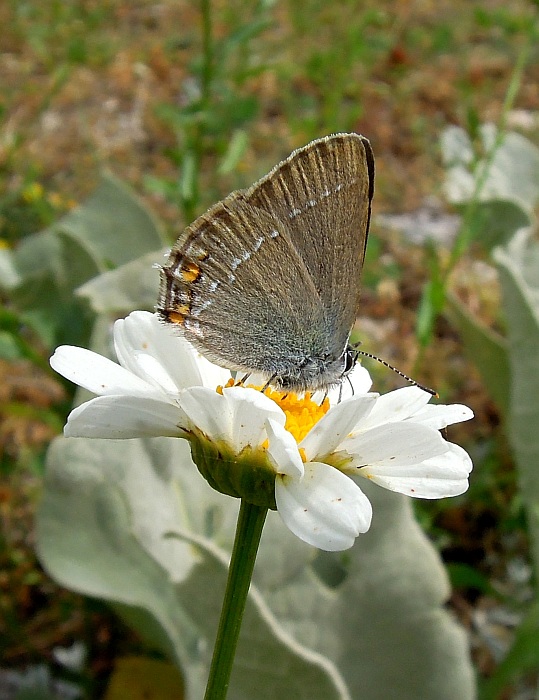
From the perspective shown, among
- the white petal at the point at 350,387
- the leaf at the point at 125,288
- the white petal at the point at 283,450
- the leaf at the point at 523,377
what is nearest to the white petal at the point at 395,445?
the white petal at the point at 283,450

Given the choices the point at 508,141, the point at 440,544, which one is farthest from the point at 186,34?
the point at 440,544

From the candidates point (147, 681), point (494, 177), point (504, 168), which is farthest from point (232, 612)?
point (504, 168)

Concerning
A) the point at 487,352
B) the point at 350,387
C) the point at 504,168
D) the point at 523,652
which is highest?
the point at 350,387

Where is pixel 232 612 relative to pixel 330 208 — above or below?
below

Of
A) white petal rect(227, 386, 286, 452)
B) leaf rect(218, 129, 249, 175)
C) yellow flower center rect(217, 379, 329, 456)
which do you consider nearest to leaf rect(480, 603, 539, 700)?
yellow flower center rect(217, 379, 329, 456)

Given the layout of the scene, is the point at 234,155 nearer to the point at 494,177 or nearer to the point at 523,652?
the point at 494,177

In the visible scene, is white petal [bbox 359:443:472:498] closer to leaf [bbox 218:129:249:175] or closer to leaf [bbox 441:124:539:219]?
leaf [bbox 218:129:249:175]

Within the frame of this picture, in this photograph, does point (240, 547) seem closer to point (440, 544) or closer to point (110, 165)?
point (440, 544)

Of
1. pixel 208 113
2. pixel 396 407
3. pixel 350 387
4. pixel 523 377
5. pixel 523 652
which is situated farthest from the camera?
pixel 208 113
